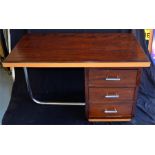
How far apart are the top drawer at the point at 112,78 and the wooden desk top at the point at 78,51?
0.07 metres

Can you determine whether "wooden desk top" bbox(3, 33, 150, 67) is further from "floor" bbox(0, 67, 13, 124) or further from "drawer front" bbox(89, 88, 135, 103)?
"floor" bbox(0, 67, 13, 124)

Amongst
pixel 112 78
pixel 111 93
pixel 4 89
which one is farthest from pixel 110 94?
pixel 4 89

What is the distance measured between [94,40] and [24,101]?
717 millimetres

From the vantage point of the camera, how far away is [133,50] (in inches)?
47.6

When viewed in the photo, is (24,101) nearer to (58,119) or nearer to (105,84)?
(58,119)

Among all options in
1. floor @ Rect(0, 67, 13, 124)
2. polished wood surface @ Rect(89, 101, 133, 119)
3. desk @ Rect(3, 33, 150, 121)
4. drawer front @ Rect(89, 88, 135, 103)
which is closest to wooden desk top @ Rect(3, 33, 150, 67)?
desk @ Rect(3, 33, 150, 121)

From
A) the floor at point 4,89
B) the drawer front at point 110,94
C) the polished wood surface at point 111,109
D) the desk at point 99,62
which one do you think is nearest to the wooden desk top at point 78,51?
the desk at point 99,62

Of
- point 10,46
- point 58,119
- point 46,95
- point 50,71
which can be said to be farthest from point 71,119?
point 10,46

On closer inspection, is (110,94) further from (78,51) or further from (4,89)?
(4,89)

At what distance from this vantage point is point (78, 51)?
1.21 meters

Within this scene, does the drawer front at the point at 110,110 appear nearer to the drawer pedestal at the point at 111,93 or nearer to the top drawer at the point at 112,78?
the drawer pedestal at the point at 111,93

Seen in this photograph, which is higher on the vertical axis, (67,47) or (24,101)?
(67,47)

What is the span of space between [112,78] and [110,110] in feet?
0.80

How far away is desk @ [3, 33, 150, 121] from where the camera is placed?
Result: 108 centimetres
